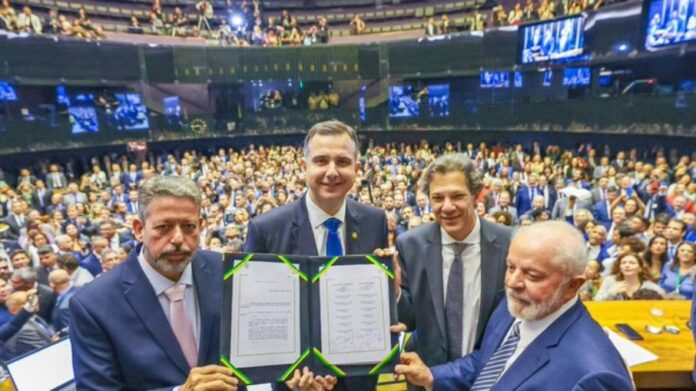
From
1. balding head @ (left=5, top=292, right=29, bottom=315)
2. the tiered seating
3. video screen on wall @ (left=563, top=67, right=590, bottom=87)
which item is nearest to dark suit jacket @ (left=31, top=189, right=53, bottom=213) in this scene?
balding head @ (left=5, top=292, right=29, bottom=315)

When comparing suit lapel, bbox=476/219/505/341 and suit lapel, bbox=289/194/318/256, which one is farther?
suit lapel, bbox=289/194/318/256

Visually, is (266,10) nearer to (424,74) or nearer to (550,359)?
(424,74)

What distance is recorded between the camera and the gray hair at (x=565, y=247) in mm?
1788

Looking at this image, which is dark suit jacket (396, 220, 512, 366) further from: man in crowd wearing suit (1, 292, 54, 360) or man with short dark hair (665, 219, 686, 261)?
man with short dark hair (665, 219, 686, 261)

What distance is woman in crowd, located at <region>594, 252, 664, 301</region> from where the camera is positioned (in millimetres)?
4270

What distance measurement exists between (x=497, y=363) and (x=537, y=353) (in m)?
0.26

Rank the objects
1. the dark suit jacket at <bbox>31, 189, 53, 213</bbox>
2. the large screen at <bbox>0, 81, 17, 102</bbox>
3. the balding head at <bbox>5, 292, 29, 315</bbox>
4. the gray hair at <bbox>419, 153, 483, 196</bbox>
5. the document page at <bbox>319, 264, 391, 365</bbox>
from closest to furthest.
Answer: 1. the document page at <bbox>319, 264, 391, 365</bbox>
2. the gray hair at <bbox>419, 153, 483, 196</bbox>
3. the balding head at <bbox>5, 292, 29, 315</bbox>
4. the dark suit jacket at <bbox>31, 189, 53, 213</bbox>
5. the large screen at <bbox>0, 81, 17, 102</bbox>

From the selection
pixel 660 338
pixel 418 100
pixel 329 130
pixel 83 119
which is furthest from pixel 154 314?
pixel 418 100

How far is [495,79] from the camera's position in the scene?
19.3 m

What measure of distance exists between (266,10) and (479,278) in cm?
2597

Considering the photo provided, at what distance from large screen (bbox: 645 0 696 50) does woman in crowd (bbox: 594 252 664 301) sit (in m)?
9.75

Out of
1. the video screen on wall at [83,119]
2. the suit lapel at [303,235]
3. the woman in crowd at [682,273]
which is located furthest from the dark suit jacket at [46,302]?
the video screen on wall at [83,119]

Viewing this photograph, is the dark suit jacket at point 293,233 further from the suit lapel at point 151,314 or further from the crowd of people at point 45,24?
the crowd of people at point 45,24

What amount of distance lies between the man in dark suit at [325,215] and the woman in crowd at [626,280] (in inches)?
115
